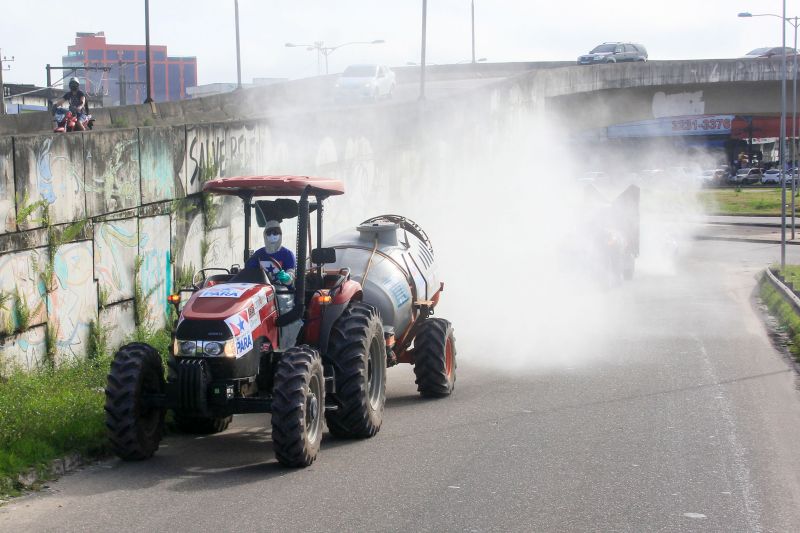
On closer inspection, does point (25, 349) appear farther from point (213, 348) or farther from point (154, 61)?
point (154, 61)

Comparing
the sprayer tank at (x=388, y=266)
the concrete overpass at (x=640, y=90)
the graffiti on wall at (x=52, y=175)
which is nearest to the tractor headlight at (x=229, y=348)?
the sprayer tank at (x=388, y=266)

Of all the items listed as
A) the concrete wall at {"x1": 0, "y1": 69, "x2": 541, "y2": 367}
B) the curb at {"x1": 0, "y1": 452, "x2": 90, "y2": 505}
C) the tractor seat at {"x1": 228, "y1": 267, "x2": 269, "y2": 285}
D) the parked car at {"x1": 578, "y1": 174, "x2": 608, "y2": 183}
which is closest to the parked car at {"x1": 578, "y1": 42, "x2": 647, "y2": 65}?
the parked car at {"x1": 578, "y1": 174, "x2": 608, "y2": 183}

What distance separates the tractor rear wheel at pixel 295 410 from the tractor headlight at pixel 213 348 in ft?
1.75

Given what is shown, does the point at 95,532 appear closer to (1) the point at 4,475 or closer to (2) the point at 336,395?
(1) the point at 4,475

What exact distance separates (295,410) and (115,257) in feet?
21.0

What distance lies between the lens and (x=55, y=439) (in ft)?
32.2

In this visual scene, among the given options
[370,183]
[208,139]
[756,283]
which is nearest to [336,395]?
[208,139]

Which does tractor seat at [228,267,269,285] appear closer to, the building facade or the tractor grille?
the tractor grille

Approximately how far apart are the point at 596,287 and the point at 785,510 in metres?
17.7

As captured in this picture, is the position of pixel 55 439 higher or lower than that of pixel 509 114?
lower

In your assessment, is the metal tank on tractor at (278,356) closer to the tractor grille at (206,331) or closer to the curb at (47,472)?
the tractor grille at (206,331)

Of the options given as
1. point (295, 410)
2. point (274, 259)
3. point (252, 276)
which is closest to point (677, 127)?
point (274, 259)

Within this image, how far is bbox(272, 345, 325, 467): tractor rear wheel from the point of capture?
30.0 ft

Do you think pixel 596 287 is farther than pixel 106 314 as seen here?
Yes
